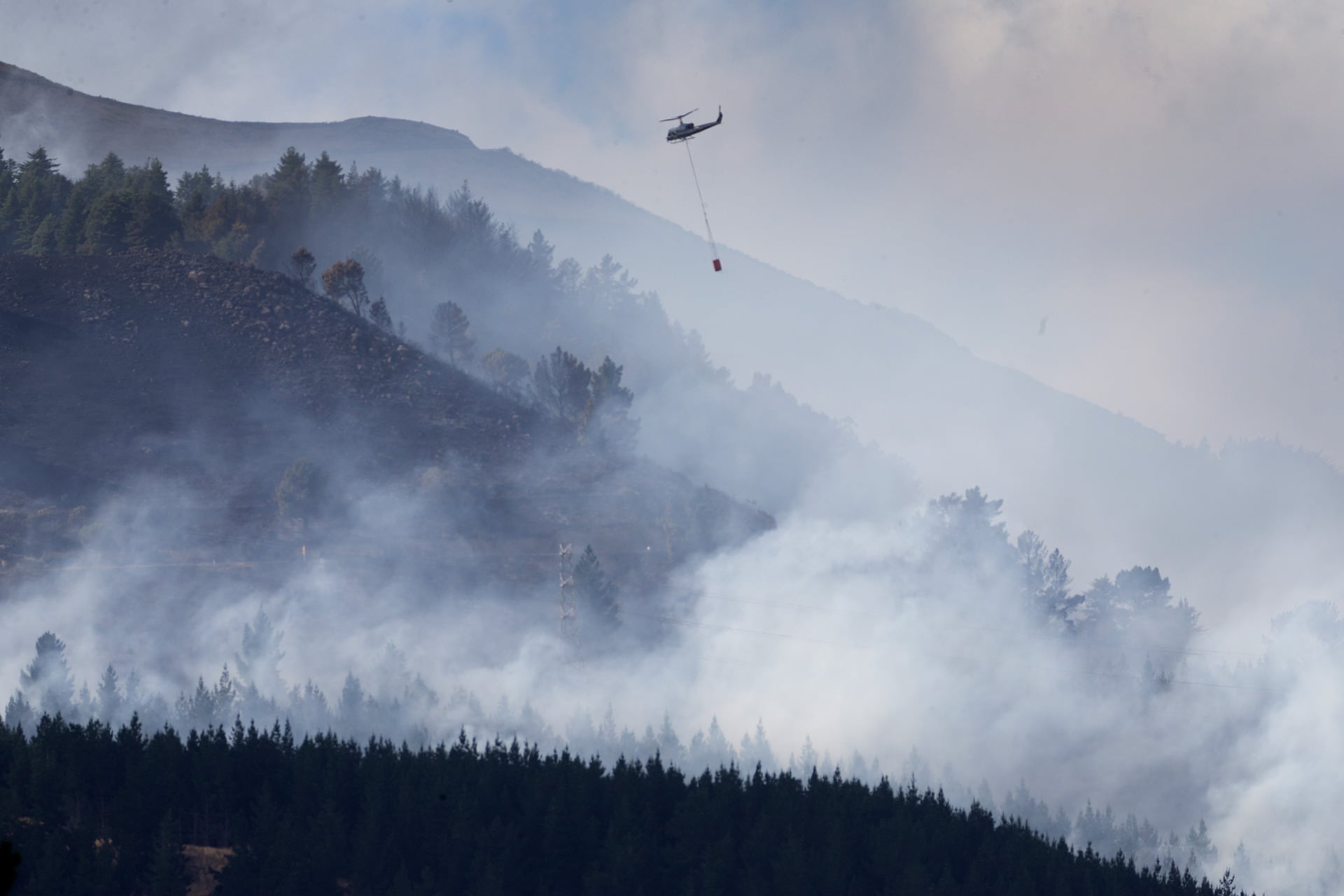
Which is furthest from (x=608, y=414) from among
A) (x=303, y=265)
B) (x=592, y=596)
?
(x=303, y=265)

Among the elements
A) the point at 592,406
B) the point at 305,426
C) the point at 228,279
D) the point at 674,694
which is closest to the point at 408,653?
the point at 674,694

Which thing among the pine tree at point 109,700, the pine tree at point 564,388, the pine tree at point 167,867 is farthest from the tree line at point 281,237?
the pine tree at point 167,867

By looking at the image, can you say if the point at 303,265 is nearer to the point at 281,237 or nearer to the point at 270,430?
the point at 281,237

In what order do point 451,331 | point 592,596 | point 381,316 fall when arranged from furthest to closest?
point 381,316 < point 451,331 < point 592,596

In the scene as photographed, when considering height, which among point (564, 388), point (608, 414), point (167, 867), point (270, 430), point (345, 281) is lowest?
point (167, 867)

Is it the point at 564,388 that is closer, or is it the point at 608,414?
the point at 608,414

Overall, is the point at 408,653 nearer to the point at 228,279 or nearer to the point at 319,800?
the point at 319,800

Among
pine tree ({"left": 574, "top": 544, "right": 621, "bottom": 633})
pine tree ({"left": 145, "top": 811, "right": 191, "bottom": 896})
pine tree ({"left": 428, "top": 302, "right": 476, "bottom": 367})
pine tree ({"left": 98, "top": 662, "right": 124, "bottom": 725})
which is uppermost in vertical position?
pine tree ({"left": 428, "top": 302, "right": 476, "bottom": 367})

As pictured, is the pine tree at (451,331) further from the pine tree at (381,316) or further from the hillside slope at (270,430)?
the hillside slope at (270,430)

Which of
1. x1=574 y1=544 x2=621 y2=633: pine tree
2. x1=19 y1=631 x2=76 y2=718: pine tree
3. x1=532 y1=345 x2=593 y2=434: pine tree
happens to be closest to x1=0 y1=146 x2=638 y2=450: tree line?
x1=532 y1=345 x2=593 y2=434: pine tree

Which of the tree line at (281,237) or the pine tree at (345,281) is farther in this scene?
the pine tree at (345,281)

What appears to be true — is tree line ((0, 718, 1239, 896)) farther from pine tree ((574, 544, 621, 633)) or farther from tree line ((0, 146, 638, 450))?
tree line ((0, 146, 638, 450))
